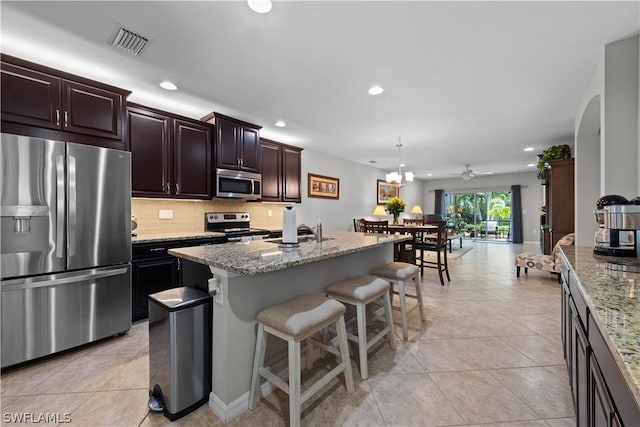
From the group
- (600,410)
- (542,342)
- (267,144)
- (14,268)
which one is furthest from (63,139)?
(542,342)

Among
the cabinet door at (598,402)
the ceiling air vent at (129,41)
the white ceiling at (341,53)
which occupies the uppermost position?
the white ceiling at (341,53)

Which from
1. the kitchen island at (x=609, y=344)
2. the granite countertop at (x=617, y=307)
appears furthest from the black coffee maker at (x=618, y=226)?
the kitchen island at (x=609, y=344)

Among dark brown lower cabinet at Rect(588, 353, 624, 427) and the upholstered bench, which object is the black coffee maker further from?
the upholstered bench

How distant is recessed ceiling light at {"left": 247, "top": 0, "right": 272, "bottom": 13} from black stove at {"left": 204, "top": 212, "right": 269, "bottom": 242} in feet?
8.04

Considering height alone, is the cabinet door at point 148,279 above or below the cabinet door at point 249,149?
below

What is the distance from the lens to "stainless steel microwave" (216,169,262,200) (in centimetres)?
356

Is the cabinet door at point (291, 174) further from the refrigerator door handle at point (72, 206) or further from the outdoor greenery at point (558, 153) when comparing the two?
the outdoor greenery at point (558, 153)

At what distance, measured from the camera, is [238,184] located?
3.78m

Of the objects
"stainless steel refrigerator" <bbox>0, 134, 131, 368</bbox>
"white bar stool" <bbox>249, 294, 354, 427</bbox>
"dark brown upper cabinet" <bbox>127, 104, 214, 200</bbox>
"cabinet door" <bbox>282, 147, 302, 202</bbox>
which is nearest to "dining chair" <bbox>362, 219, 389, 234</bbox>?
"cabinet door" <bbox>282, 147, 302, 202</bbox>

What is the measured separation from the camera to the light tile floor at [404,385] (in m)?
1.48

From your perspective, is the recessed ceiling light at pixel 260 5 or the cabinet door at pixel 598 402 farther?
the recessed ceiling light at pixel 260 5

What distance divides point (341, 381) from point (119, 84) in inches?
134

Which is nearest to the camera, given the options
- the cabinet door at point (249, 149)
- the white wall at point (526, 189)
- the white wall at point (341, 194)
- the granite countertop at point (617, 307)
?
the granite countertop at point (617, 307)

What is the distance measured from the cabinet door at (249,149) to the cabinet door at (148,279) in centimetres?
164
